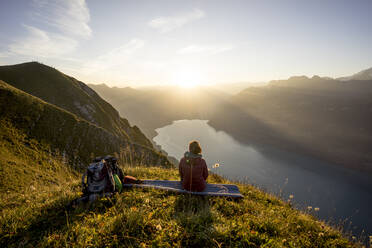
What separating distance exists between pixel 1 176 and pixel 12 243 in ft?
35.1

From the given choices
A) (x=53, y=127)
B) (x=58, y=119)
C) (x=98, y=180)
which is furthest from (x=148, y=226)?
(x=58, y=119)

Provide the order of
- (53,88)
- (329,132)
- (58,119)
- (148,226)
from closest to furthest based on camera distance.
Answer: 1. (148,226)
2. (58,119)
3. (53,88)
4. (329,132)

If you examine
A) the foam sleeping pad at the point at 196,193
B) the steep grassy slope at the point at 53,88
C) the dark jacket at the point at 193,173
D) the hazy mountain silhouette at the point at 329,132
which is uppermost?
the steep grassy slope at the point at 53,88

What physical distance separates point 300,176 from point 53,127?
116 meters

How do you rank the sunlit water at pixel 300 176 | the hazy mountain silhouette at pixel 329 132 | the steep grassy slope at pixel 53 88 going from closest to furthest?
1. the steep grassy slope at pixel 53 88
2. the sunlit water at pixel 300 176
3. the hazy mountain silhouette at pixel 329 132

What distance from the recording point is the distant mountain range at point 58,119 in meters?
18.8

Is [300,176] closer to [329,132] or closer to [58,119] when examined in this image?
[329,132]

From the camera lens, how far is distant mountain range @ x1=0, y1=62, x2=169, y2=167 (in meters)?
18.8

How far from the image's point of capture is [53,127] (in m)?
22.1

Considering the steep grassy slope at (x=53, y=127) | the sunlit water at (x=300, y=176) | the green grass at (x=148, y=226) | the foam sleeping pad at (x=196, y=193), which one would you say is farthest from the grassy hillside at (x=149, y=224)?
the sunlit water at (x=300, y=176)

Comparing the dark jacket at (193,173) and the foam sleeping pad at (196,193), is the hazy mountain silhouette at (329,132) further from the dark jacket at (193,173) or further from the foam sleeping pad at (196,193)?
the dark jacket at (193,173)

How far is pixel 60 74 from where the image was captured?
5309 centimetres

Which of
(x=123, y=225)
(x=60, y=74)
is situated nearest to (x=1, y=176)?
(x=123, y=225)

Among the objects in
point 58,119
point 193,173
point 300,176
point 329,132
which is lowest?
point 300,176
